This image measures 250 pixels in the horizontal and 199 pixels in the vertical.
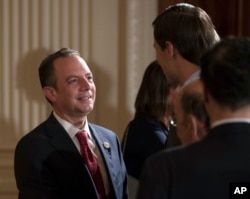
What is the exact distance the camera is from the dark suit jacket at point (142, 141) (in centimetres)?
291

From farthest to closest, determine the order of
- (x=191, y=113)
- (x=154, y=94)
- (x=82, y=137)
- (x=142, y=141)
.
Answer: (x=154, y=94), (x=142, y=141), (x=82, y=137), (x=191, y=113)

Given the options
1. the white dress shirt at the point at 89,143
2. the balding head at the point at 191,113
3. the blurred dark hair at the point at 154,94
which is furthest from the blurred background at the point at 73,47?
the balding head at the point at 191,113

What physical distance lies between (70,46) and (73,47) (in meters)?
0.02

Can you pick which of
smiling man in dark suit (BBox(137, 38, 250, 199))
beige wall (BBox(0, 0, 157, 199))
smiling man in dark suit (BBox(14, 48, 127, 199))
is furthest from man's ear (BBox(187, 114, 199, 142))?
beige wall (BBox(0, 0, 157, 199))

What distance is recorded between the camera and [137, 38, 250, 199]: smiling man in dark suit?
143 cm

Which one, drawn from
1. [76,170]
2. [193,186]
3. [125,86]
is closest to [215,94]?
[193,186]

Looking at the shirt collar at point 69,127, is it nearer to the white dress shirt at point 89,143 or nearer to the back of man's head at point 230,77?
the white dress shirt at point 89,143

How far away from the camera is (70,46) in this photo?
3.48 meters

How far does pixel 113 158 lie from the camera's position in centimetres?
260

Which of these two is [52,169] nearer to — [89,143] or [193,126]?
[89,143]

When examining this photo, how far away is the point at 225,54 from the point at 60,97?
4.09 feet

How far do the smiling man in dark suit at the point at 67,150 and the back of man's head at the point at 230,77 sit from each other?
1.06m

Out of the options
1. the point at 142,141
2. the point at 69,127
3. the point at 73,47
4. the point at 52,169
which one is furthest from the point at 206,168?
the point at 73,47

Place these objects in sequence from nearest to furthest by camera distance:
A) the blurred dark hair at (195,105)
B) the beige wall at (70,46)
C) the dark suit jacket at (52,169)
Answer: the blurred dark hair at (195,105), the dark suit jacket at (52,169), the beige wall at (70,46)
